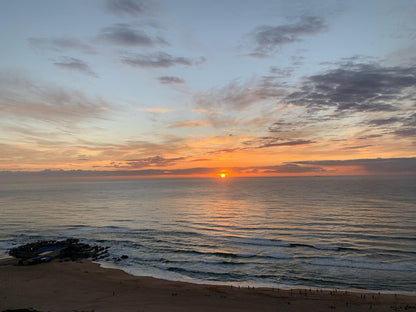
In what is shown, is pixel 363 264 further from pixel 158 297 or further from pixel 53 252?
pixel 53 252

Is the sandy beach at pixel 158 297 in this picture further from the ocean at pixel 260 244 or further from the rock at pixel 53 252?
the rock at pixel 53 252

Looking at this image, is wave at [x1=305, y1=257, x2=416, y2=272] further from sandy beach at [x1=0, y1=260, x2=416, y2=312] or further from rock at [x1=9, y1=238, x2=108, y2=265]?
rock at [x1=9, y1=238, x2=108, y2=265]

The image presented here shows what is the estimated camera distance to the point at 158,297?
79.8ft

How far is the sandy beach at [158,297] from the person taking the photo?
71.6 ft

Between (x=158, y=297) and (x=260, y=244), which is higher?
(x=260, y=244)

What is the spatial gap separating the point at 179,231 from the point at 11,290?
95.3 ft

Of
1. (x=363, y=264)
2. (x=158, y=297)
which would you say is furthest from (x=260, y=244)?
(x=158, y=297)

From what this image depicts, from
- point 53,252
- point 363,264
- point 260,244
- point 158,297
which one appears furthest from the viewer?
point 260,244

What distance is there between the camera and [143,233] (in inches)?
1997

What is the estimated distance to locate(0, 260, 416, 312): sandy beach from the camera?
21812mm

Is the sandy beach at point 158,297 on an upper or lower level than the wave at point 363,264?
lower

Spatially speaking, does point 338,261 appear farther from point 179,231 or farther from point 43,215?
point 43,215

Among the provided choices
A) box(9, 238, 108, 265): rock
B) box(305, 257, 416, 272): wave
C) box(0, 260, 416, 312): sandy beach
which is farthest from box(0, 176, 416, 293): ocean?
box(0, 260, 416, 312): sandy beach

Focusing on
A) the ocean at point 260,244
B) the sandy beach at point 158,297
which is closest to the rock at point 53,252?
the ocean at point 260,244
